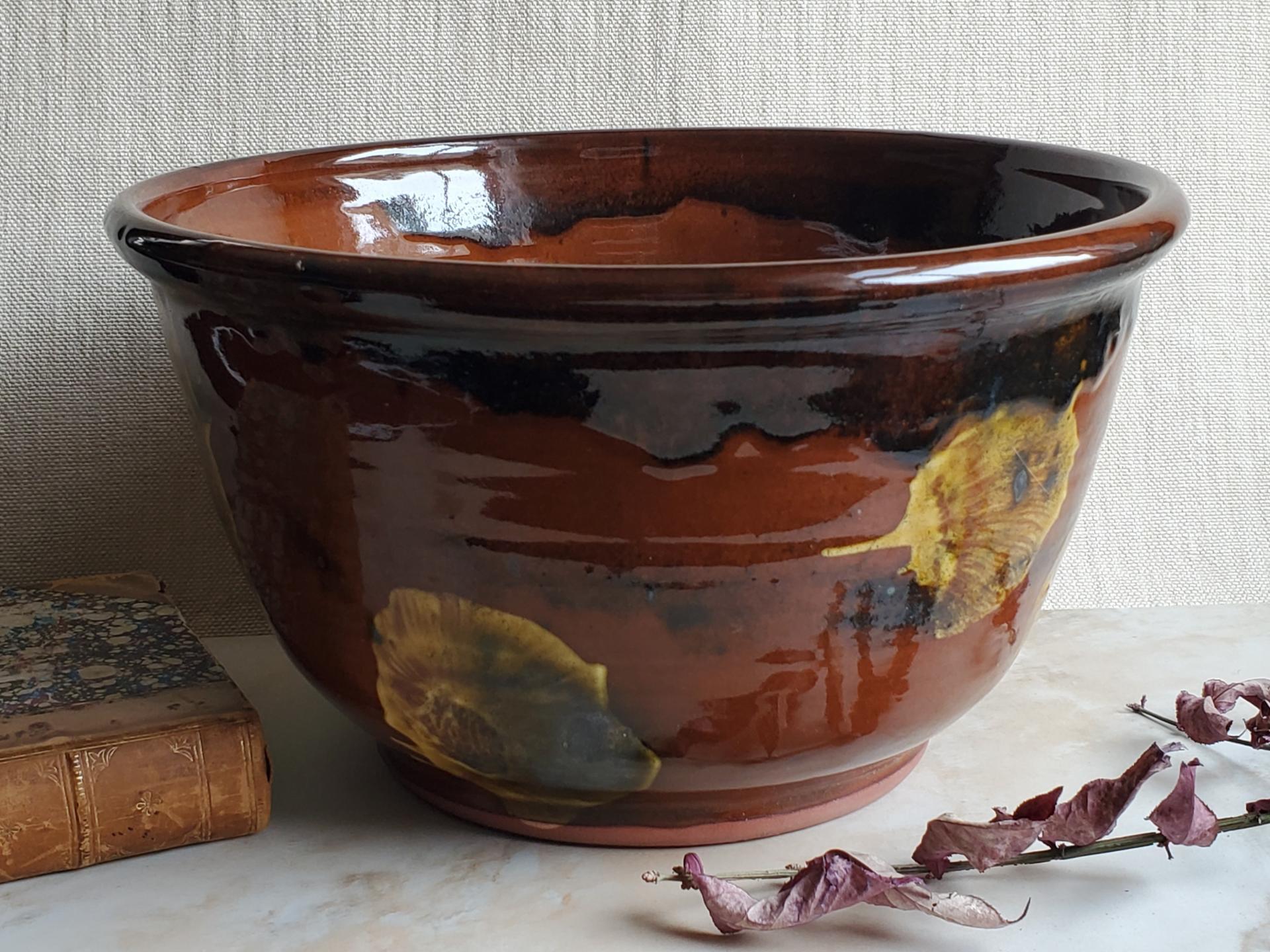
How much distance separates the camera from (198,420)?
2.05 feet

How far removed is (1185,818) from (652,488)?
0.88ft

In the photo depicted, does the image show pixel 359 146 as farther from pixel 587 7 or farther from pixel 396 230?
pixel 587 7

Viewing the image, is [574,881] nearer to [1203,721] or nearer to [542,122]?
[1203,721]

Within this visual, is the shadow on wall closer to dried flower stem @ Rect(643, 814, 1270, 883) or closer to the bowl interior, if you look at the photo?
the bowl interior

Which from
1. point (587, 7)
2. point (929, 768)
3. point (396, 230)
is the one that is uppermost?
point (587, 7)

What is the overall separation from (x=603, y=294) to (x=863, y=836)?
12.1 inches

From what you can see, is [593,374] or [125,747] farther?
[125,747]

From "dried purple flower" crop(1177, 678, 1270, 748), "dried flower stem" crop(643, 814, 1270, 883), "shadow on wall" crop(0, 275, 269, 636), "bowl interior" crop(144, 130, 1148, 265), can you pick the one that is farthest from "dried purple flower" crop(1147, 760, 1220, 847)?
"shadow on wall" crop(0, 275, 269, 636)

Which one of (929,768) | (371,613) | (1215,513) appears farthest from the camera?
(1215,513)

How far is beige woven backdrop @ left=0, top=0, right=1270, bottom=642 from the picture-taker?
35.2 inches

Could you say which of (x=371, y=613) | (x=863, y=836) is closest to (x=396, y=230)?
(x=371, y=613)

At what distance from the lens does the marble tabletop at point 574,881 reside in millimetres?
578

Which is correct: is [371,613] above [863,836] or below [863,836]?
above

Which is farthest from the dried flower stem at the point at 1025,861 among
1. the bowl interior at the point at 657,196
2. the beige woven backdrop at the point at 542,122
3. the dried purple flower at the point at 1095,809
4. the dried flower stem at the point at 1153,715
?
the beige woven backdrop at the point at 542,122
